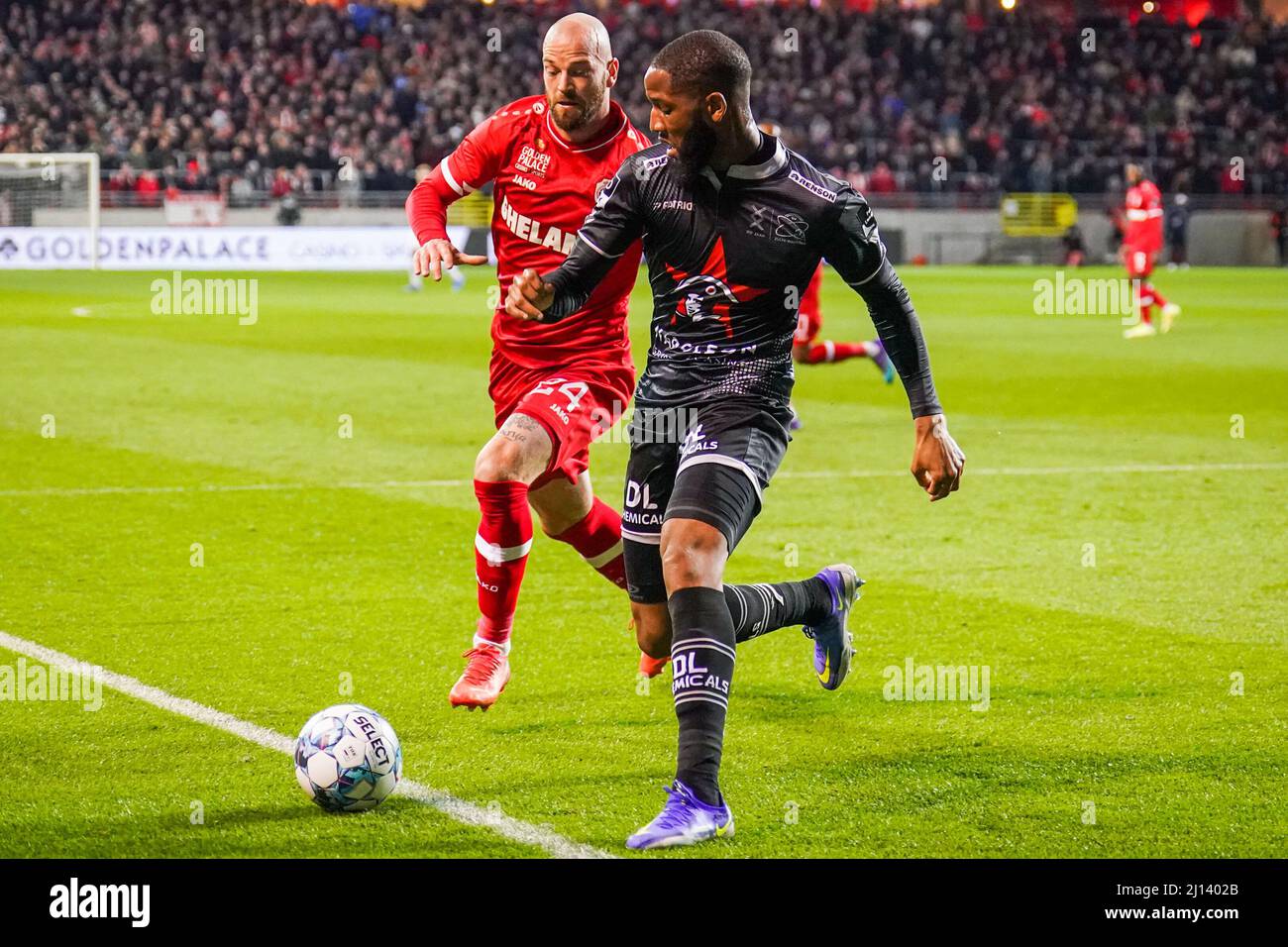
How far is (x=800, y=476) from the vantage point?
422 inches

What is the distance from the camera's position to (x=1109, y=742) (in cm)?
510

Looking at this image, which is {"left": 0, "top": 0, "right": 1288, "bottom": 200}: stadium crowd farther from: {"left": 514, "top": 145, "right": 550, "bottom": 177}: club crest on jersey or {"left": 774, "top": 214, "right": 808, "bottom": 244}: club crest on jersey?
{"left": 774, "top": 214, "right": 808, "bottom": 244}: club crest on jersey

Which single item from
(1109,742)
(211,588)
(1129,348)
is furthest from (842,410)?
(1109,742)

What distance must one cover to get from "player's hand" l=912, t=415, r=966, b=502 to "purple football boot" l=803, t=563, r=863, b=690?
0.99 meters

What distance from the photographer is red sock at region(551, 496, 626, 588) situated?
20.0ft

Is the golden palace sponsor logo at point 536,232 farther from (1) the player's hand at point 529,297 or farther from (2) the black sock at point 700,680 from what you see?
(2) the black sock at point 700,680

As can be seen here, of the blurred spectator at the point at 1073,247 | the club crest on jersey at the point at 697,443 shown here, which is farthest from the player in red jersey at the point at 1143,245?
the club crest on jersey at the point at 697,443

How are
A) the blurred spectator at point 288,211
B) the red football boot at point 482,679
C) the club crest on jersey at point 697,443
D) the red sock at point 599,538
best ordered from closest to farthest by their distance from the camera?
the club crest on jersey at point 697,443, the red football boot at point 482,679, the red sock at point 599,538, the blurred spectator at point 288,211

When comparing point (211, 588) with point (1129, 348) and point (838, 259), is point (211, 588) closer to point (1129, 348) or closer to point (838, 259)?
point (838, 259)

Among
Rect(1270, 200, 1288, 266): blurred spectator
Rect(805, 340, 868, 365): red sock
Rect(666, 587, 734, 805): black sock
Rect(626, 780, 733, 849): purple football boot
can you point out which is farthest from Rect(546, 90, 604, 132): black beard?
Rect(1270, 200, 1288, 266): blurred spectator

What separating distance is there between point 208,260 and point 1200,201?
940 inches

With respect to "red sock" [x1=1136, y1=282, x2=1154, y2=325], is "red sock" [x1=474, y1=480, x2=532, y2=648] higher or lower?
lower

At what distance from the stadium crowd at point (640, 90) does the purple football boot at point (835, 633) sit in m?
31.2

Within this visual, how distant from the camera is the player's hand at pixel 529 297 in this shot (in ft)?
14.6
